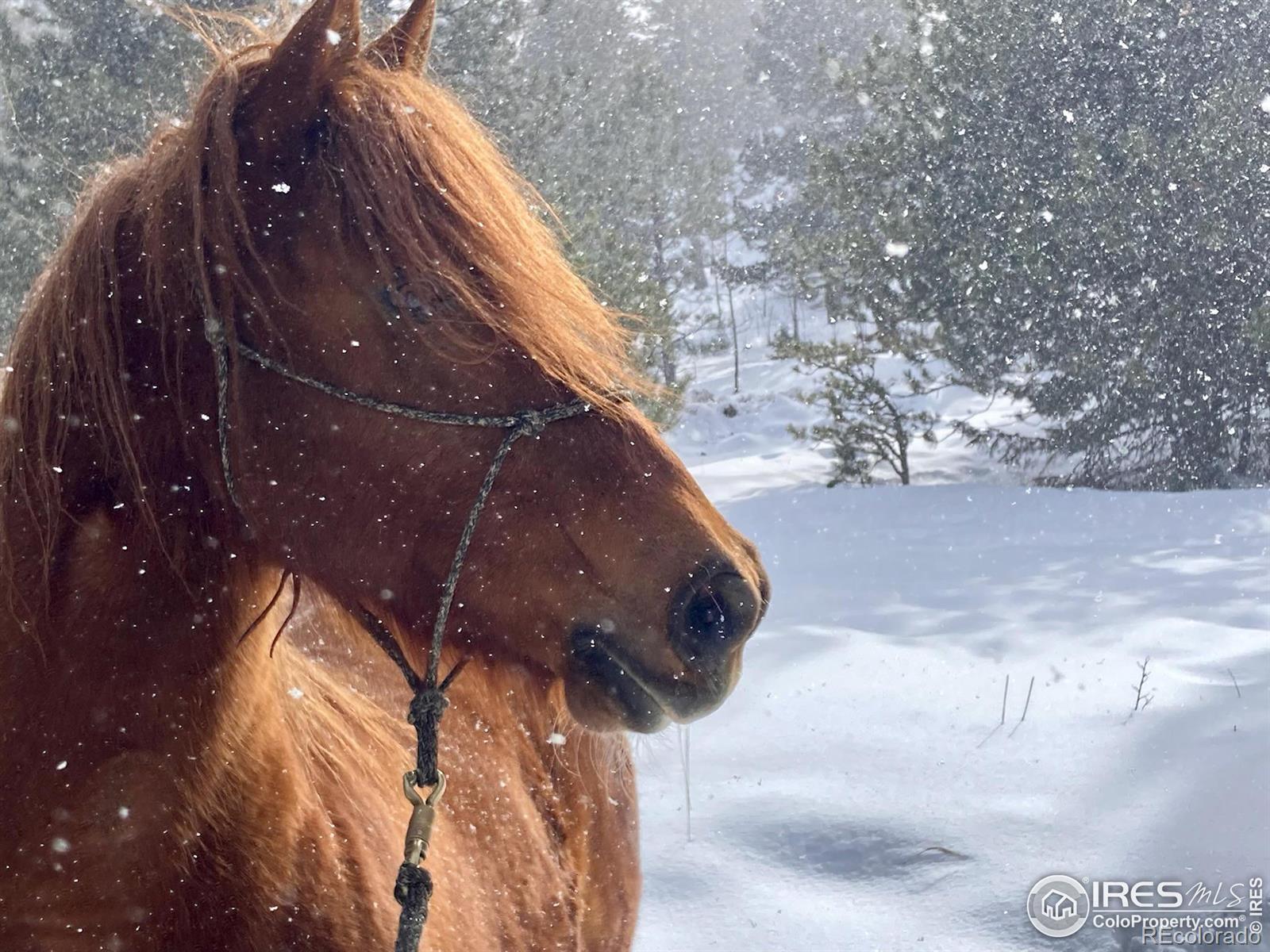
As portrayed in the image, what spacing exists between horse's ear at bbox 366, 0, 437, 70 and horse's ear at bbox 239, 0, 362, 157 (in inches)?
6.9

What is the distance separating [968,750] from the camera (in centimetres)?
430

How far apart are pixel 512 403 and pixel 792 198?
1112 inches

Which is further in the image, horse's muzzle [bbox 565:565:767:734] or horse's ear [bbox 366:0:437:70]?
horse's ear [bbox 366:0:437:70]

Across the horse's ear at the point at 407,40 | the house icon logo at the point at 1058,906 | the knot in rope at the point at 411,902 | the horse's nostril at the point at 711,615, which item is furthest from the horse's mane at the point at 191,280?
the house icon logo at the point at 1058,906

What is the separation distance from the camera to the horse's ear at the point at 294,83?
54.1 inches

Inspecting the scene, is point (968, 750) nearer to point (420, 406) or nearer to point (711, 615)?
point (711, 615)

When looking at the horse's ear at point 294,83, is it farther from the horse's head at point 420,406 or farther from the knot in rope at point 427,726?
the knot in rope at point 427,726

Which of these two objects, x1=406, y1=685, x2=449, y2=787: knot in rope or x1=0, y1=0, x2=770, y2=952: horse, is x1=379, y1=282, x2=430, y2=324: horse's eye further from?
x1=406, y1=685, x2=449, y2=787: knot in rope

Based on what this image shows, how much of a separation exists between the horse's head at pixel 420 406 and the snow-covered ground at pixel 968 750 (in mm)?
644

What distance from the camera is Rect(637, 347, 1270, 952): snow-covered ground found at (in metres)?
3.26

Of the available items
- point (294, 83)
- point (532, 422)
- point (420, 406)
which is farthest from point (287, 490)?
point (294, 83)

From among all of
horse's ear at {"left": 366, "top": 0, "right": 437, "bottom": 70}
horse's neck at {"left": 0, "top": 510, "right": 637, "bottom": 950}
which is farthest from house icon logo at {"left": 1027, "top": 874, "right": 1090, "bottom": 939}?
horse's ear at {"left": 366, "top": 0, "right": 437, "bottom": 70}

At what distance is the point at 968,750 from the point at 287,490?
11.8 feet

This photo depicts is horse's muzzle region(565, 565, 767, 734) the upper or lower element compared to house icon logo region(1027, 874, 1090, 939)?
upper
